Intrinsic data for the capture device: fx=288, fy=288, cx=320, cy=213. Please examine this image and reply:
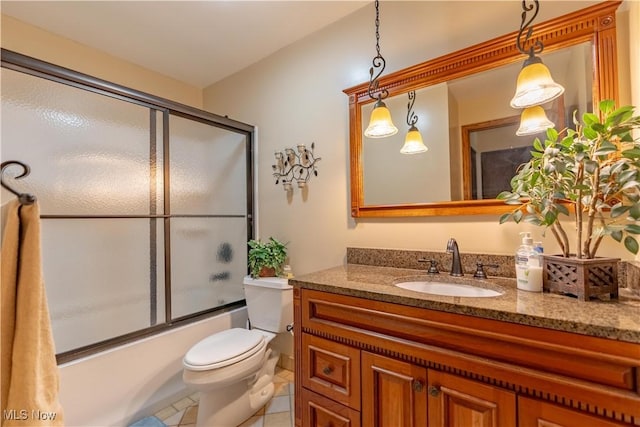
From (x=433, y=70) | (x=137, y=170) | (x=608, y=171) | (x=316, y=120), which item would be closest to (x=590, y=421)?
(x=608, y=171)

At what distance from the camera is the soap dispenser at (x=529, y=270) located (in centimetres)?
102

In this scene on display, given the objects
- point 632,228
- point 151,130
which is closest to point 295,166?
point 151,130

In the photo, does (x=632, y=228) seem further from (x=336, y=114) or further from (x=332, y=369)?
(x=336, y=114)

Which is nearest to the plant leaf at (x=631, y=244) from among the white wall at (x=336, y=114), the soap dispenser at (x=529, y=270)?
the soap dispenser at (x=529, y=270)

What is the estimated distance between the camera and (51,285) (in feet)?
5.49

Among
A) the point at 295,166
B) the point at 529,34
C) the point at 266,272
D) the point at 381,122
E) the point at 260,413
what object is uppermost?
the point at 529,34

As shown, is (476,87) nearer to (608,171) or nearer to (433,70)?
(433,70)

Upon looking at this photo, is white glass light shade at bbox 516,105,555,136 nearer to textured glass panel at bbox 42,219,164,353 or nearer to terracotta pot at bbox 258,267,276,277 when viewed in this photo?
terracotta pot at bbox 258,267,276,277

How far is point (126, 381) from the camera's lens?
5.35 feet

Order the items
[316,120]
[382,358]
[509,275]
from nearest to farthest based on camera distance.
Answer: [382,358] → [509,275] → [316,120]

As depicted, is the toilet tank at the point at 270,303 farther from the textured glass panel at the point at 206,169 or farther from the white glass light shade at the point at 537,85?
the white glass light shade at the point at 537,85

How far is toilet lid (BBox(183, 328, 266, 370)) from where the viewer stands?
1.43 m

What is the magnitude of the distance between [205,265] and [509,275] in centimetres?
191

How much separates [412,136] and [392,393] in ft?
4.03
